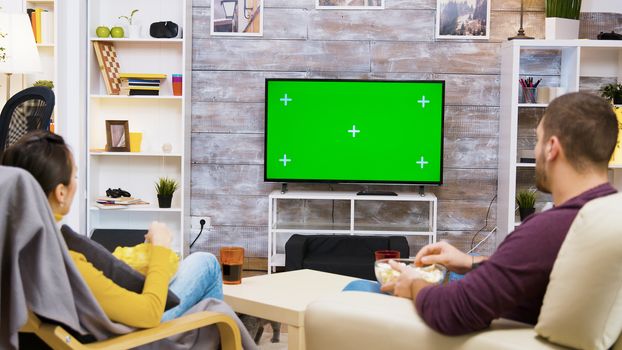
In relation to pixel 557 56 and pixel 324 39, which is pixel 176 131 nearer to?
pixel 324 39

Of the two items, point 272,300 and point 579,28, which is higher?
point 579,28

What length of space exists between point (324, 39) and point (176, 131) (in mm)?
1180

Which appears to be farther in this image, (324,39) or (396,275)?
(324,39)

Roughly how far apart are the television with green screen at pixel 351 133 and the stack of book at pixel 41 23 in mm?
1469

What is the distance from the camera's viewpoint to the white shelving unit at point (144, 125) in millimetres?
5809

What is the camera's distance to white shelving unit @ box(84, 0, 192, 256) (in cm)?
581

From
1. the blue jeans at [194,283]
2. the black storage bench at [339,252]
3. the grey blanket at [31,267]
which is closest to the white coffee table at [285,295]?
the blue jeans at [194,283]

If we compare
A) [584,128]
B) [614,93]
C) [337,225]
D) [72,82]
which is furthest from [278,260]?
[584,128]

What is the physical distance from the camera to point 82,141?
18.6 ft

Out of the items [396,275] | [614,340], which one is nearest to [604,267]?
[614,340]

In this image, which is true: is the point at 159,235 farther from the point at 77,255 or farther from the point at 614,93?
the point at 614,93

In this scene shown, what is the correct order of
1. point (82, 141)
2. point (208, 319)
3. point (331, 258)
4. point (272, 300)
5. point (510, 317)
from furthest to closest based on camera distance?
point (82, 141), point (331, 258), point (272, 300), point (208, 319), point (510, 317)

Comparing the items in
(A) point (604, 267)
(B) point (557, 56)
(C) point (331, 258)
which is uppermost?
(B) point (557, 56)

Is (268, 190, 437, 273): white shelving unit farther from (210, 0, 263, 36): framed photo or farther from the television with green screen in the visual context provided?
(210, 0, 263, 36): framed photo
